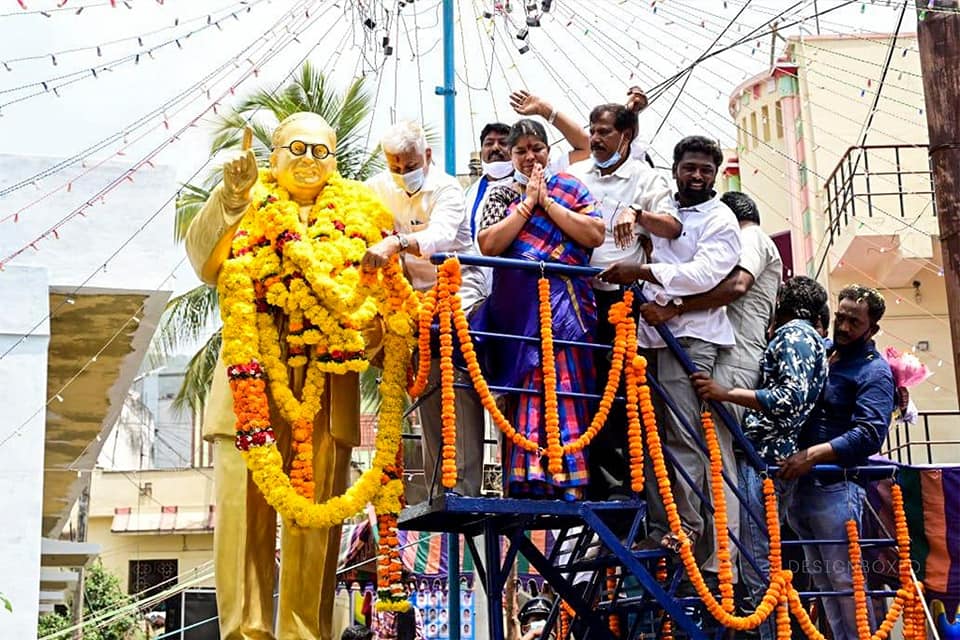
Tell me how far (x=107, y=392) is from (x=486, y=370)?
8174mm

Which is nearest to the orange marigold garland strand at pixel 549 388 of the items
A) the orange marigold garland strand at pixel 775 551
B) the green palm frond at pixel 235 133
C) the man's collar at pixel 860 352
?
the orange marigold garland strand at pixel 775 551

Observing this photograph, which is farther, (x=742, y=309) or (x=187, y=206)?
(x=187, y=206)

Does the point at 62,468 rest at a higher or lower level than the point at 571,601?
higher

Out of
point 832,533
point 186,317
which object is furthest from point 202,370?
point 832,533

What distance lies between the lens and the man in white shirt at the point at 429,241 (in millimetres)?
6641

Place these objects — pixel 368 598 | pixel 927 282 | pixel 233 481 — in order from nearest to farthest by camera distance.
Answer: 1. pixel 233 481
2. pixel 368 598
3. pixel 927 282

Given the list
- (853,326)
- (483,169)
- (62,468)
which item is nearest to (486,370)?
(483,169)

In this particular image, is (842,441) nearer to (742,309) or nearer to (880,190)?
(742,309)

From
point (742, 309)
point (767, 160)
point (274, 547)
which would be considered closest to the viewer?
point (274, 547)

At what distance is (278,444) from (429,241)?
1263 millimetres

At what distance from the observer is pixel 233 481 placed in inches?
258

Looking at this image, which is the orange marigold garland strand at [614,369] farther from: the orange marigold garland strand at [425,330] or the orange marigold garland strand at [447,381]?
the orange marigold garland strand at [425,330]

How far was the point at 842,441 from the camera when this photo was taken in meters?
7.04

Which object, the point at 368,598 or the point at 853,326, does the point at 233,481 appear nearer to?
the point at 853,326
